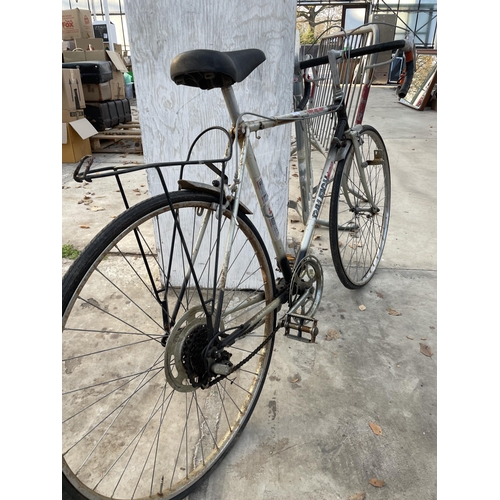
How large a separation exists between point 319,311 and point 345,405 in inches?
26.8

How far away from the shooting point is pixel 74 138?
192 inches

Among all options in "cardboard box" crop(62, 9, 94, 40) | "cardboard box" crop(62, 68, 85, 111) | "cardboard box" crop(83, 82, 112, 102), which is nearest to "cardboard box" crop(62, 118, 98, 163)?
"cardboard box" crop(62, 68, 85, 111)

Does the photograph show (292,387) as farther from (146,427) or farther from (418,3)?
(418,3)

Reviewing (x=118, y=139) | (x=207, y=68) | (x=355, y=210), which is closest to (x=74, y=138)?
(x=118, y=139)

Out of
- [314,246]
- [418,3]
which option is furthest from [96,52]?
[418,3]

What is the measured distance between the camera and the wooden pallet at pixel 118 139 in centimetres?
548

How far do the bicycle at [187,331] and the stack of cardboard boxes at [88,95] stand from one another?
3.23 metres

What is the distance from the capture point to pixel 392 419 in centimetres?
167

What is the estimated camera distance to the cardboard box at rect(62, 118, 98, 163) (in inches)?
186

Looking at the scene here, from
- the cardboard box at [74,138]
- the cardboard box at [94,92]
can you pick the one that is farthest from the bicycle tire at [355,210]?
the cardboard box at [94,92]

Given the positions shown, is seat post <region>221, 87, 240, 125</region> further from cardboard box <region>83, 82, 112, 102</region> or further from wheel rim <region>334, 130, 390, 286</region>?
cardboard box <region>83, 82, 112, 102</region>

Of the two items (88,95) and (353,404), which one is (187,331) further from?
(88,95)

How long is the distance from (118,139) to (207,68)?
4.94 meters

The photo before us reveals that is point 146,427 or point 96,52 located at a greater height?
point 96,52
